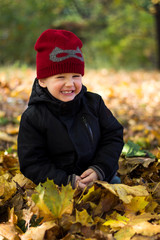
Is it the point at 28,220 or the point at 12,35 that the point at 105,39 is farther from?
the point at 28,220

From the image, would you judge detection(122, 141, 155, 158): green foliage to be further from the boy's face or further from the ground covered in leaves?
the boy's face

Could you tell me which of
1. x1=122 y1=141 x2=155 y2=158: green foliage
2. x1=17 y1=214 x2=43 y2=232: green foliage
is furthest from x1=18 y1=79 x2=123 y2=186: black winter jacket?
x1=122 y1=141 x2=155 y2=158: green foliage

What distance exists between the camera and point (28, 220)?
4.87 feet

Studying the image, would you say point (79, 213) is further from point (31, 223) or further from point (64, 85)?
point (64, 85)

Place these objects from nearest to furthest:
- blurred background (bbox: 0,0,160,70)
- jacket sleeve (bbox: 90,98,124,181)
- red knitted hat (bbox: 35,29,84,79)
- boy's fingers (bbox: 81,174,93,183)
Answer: red knitted hat (bbox: 35,29,84,79) → boy's fingers (bbox: 81,174,93,183) → jacket sleeve (bbox: 90,98,124,181) → blurred background (bbox: 0,0,160,70)

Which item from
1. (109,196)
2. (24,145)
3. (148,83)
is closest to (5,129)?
(24,145)

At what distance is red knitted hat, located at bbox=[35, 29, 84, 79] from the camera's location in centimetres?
178

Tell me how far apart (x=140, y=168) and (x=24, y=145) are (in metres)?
1.05

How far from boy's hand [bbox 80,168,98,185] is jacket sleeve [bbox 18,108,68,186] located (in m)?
0.12

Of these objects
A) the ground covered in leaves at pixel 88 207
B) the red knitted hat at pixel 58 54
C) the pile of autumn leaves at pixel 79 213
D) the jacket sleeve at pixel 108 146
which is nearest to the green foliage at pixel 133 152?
the ground covered in leaves at pixel 88 207

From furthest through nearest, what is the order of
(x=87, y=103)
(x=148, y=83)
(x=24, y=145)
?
(x=148, y=83)
(x=87, y=103)
(x=24, y=145)

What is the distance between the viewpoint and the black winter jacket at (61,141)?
1.89 m

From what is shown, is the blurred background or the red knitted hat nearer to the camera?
the red knitted hat

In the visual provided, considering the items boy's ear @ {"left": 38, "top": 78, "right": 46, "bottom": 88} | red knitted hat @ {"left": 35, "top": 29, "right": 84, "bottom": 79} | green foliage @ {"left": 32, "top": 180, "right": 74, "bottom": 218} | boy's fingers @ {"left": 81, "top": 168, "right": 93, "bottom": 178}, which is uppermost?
red knitted hat @ {"left": 35, "top": 29, "right": 84, "bottom": 79}
